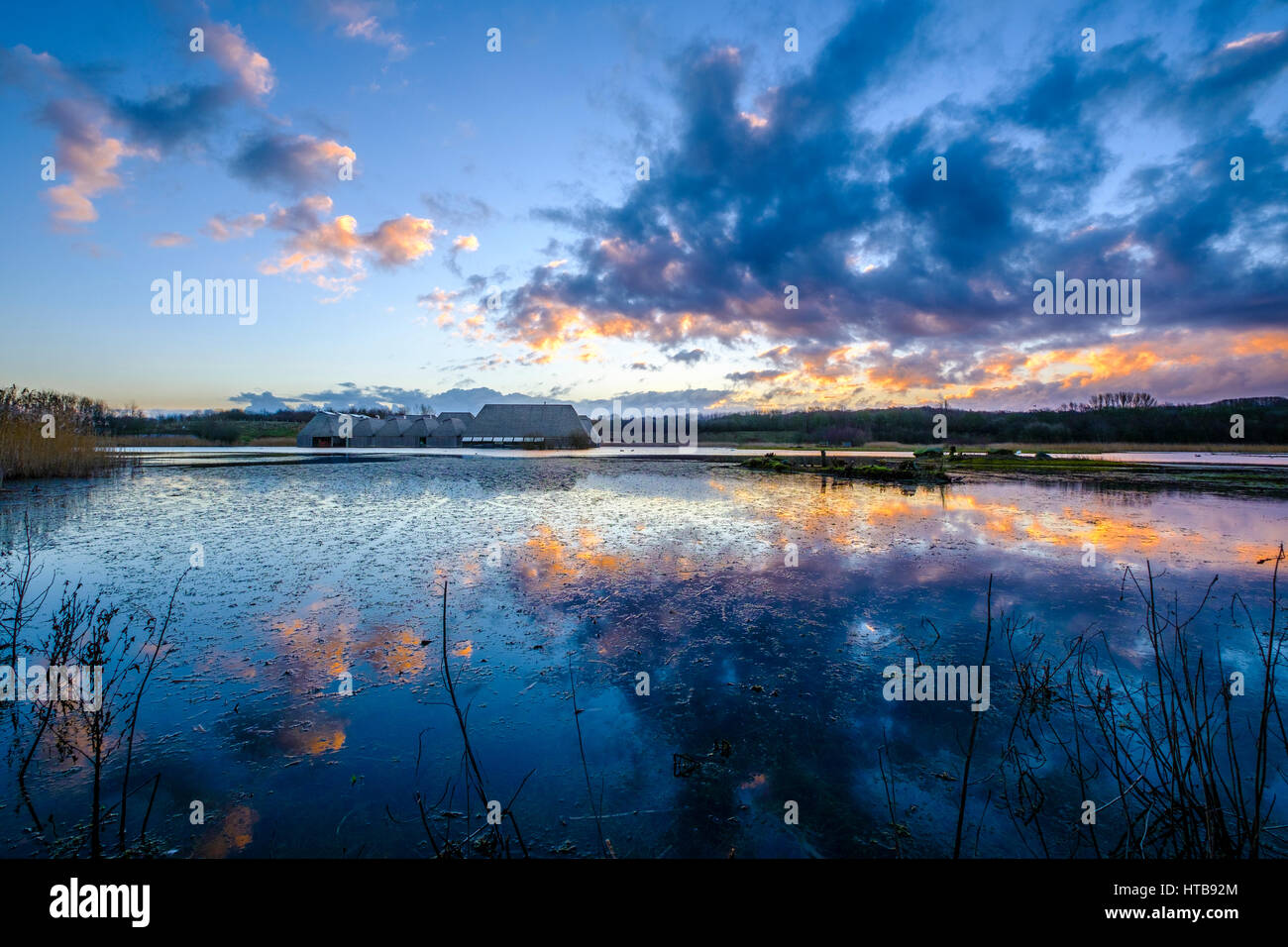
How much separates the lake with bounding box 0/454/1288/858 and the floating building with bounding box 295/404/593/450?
46.2 m

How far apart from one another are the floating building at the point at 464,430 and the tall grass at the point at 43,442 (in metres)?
36.3

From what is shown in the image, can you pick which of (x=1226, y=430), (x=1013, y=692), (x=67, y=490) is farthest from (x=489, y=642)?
(x=1226, y=430)

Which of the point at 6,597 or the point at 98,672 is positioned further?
the point at 6,597

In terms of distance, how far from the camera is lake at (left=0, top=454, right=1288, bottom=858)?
3.15m

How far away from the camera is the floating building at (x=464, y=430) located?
58.8 m

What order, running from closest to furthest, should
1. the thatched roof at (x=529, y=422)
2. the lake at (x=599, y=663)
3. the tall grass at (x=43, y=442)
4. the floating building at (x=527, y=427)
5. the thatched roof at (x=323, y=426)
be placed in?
the lake at (x=599, y=663) → the tall grass at (x=43, y=442) → the floating building at (x=527, y=427) → the thatched roof at (x=529, y=422) → the thatched roof at (x=323, y=426)

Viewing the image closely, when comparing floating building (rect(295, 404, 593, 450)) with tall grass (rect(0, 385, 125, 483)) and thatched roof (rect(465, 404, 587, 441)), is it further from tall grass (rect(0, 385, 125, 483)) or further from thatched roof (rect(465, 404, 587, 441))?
tall grass (rect(0, 385, 125, 483))

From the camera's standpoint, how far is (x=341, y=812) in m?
3.15

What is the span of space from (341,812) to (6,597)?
706 centimetres

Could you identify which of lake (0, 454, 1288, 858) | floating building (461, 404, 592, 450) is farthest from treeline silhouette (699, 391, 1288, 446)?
lake (0, 454, 1288, 858)

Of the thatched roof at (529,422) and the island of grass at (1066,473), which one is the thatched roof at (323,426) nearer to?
the thatched roof at (529,422)

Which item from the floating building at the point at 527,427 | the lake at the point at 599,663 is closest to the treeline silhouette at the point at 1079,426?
the floating building at the point at 527,427

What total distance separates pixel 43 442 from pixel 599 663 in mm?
25984
